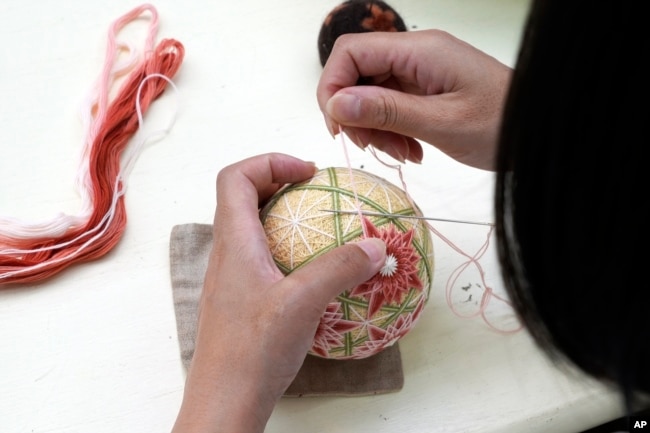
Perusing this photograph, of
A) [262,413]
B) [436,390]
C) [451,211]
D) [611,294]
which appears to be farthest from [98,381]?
[611,294]

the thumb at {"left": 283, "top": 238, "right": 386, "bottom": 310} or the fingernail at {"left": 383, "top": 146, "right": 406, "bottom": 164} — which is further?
the fingernail at {"left": 383, "top": 146, "right": 406, "bottom": 164}

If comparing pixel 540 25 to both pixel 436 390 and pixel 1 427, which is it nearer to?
pixel 436 390

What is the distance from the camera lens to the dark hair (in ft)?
1.02

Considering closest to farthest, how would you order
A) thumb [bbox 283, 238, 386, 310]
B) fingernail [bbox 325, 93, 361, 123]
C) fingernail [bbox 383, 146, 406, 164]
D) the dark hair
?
the dark hair < thumb [bbox 283, 238, 386, 310] < fingernail [bbox 325, 93, 361, 123] < fingernail [bbox 383, 146, 406, 164]

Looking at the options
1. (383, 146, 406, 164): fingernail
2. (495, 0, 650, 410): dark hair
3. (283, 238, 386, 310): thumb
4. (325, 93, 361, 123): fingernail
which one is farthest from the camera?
(383, 146, 406, 164): fingernail

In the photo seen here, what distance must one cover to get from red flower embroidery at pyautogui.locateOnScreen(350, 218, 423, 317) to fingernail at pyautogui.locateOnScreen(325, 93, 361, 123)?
0.43 feet

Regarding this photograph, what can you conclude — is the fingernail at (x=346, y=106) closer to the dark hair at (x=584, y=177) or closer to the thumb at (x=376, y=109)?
the thumb at (x=376, y=109)

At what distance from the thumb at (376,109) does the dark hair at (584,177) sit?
13.2 inches

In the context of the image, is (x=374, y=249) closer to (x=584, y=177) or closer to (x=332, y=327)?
(x=332, y=327)

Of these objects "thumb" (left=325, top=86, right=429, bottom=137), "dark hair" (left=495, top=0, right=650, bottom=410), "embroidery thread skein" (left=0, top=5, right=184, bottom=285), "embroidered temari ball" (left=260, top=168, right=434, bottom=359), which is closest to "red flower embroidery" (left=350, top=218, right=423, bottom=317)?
"embroidered temari ball" (left=260, top=168, right=434, bottom=359)

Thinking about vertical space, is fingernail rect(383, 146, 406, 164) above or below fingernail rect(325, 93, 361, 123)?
below

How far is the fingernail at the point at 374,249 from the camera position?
639mm

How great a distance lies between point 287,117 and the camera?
3.42ft

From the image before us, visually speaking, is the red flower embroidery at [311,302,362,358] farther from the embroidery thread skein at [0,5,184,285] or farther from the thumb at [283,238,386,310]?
the embroidery thread skein at [0,5,184,285]
